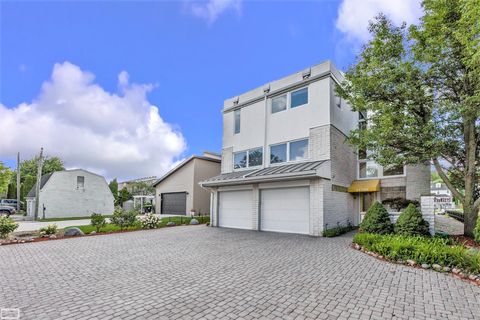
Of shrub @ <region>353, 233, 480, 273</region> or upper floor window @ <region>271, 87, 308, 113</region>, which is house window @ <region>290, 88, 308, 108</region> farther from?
shrub @ <region>353, 233, 480, 273</region>

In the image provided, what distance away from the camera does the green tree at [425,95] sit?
9.92m

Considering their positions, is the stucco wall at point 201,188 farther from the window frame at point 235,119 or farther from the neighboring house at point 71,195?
the neighboring house at point 71,195

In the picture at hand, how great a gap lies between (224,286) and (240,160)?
1230 cm

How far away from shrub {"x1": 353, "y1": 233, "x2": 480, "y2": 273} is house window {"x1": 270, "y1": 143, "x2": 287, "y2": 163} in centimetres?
714

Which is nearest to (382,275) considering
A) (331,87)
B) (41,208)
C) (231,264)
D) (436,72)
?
(231,264)

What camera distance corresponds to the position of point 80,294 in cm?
491

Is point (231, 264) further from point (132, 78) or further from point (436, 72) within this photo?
point (132, 78)

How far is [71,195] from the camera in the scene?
28.2 metres

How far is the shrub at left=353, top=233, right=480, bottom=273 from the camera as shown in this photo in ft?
20.7

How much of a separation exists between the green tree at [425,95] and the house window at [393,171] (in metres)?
3.17

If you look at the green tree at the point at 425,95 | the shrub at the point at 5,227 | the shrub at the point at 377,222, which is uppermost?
the green tree at the point at 425,95

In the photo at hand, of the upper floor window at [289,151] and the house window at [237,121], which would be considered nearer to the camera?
the upper floor window at [289,151]

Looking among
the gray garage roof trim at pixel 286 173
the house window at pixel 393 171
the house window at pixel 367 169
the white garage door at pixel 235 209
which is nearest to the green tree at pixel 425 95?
the gray garage roof trim at pixel 286 173

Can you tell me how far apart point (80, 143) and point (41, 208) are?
11189 mm
